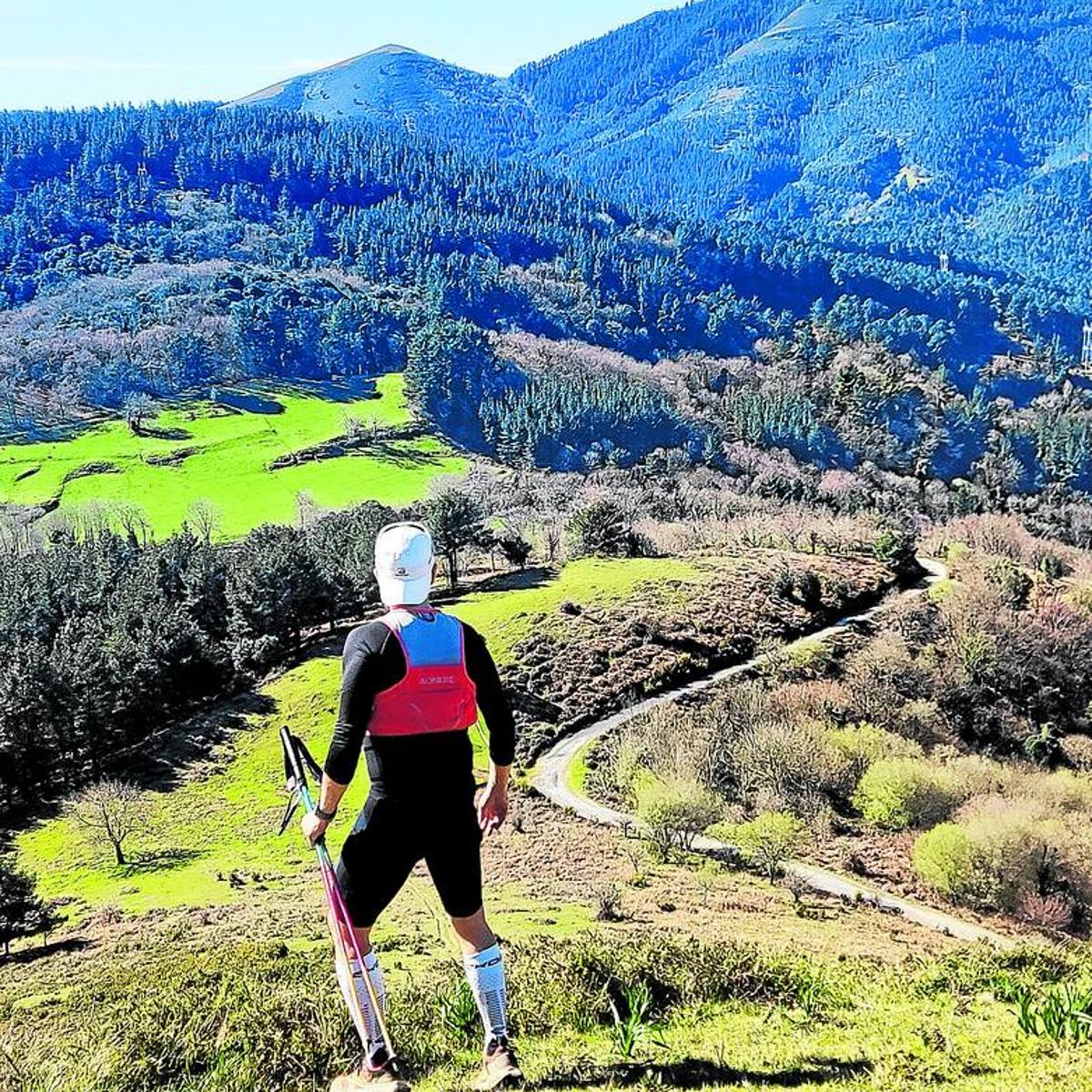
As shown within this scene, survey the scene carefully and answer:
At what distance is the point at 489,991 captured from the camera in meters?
6.23

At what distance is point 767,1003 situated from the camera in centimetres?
893

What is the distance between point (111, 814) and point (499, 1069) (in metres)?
41.5

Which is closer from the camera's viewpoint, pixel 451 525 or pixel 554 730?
pixel 554 730

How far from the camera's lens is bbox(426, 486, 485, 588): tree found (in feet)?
243

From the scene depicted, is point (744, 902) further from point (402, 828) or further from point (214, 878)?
point (402, 828)

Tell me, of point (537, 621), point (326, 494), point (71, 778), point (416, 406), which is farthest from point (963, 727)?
point (416, 406)

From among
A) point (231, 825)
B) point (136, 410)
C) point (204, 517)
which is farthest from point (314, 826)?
point (136, 410)

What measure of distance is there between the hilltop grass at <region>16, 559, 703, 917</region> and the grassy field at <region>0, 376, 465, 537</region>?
43.9 meters

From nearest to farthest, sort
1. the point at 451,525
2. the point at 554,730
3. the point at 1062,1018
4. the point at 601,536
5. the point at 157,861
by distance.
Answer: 1. the point at 1062,1018
2. the point at 157,861
3. the point at 554,730
4. the point at 451,525
5. the point at 601,536

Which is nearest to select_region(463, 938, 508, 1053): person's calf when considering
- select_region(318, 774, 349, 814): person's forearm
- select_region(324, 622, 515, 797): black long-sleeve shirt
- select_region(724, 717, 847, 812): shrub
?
select_region(324, 622, 515, 797): black long-sleeve shirt

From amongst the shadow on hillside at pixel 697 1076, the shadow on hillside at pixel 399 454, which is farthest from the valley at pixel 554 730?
the shadow on hillside at pixel 399 454

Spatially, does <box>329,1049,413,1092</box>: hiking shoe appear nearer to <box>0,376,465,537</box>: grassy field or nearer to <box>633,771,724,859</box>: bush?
<box>633,771,724,859</box>: bush

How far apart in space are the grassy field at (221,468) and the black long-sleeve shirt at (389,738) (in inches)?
3857

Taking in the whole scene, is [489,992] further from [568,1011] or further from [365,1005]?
[568,1011]
